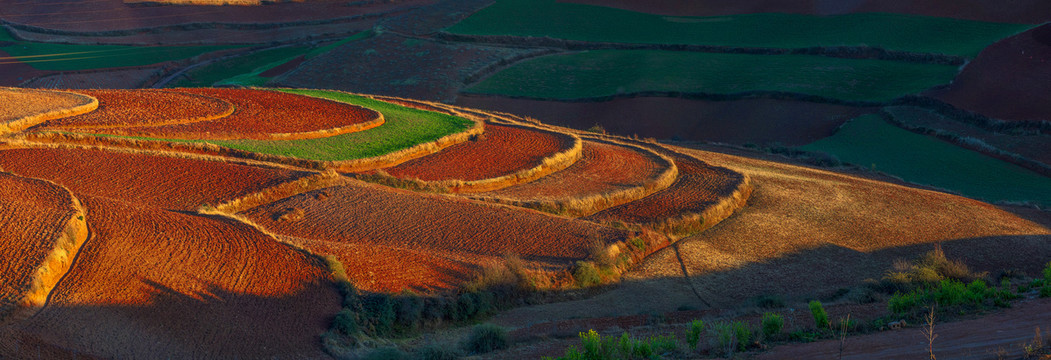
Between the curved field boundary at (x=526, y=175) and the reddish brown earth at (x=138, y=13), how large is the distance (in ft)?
191

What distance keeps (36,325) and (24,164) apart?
26.9 feet

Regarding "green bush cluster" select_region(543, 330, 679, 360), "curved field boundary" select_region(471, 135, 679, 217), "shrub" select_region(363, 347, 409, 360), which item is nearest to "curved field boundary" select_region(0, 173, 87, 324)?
"shrub" select_region(363, 347, 409, 360)

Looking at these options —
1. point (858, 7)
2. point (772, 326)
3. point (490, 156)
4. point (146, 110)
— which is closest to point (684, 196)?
point (490, 156)

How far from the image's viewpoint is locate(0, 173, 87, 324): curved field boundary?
888 cm

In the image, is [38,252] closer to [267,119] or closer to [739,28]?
[267,119]

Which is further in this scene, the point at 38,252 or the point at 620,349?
the point at 38,252

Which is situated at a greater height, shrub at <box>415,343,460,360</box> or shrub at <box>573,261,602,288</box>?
shrub at <box>415,343,460,360</box>

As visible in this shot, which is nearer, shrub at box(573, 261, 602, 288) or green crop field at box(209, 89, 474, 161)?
shrub at box(573, 261, 602, 288)

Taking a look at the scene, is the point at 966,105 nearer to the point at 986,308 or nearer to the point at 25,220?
the point at 986,308

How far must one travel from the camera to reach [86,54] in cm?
5588

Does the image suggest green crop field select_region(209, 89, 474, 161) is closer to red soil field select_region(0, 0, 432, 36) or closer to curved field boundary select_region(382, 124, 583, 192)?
curved field boundary select_region(382, 124, 583, 192)

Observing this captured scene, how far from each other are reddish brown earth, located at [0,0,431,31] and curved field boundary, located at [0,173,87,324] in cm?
6241

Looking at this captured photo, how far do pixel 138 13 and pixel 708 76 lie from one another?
5754 cm

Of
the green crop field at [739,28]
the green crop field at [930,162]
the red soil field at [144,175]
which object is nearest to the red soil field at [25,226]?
the red soil field at [144,175]
